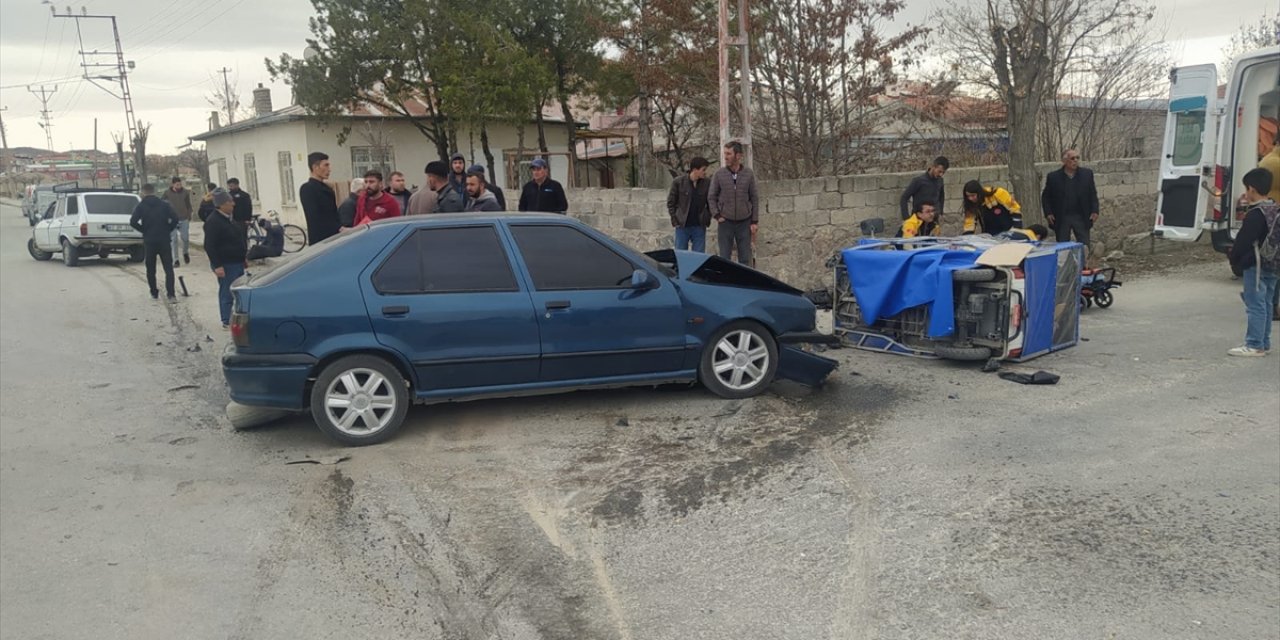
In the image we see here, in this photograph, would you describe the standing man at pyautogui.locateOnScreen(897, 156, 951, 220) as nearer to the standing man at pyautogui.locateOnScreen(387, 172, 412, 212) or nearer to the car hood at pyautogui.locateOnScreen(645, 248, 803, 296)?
the car hood at pyautogui.locateOnScreen(645, 248, 803, 296)

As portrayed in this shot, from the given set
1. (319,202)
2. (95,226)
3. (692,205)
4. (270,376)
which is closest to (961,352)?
(692,205)

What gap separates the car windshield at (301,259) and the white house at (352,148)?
17065 mm

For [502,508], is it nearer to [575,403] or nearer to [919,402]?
[575,403]

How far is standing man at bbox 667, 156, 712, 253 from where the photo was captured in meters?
9.98

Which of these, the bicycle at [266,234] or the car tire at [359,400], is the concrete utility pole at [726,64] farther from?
the bicycle at [266,234]

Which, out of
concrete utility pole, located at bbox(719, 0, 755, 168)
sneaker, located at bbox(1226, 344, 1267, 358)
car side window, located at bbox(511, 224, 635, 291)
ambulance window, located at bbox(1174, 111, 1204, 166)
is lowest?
sneaker, located at bbox(1226, 344, 1267, 358)

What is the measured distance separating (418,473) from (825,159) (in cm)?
970

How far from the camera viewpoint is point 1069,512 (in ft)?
15.0

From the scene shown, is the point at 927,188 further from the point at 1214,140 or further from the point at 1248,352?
the point at 1248,352

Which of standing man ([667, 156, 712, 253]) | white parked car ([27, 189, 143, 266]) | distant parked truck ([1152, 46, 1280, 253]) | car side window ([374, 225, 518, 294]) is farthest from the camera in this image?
white parked car ([27, 189, 143, 266])

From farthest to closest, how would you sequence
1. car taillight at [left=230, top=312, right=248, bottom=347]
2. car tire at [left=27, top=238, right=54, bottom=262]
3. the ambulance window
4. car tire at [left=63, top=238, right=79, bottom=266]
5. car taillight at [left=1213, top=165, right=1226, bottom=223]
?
car tire at [left=27, top=238, right=54, bottom=262] < car tire at [left=63, top=238, right=79, bottom=266] < the ambulance window < car taillight at [left=1213, top=165, right=1226, bottom=223] < car taillight at [left=230, top=312, right=248, bottom=347]

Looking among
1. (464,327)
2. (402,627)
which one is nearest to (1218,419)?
(464,327)

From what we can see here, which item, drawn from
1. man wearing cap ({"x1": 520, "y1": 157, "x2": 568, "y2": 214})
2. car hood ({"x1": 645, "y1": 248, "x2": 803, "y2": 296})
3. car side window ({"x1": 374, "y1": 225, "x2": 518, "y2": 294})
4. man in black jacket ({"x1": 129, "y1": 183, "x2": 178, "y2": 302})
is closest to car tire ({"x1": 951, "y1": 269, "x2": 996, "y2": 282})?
car hood ({"x1": 645, "y1": 248, "x2": 803, "y2": 296})

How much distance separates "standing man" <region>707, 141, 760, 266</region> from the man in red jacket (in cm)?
325
